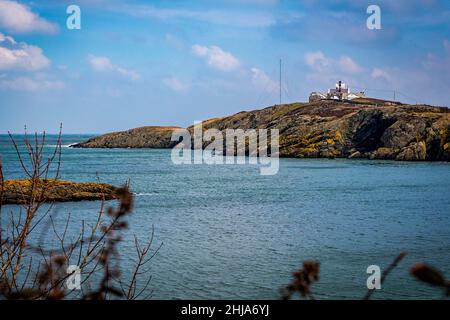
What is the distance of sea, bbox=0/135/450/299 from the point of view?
1997 centimetres

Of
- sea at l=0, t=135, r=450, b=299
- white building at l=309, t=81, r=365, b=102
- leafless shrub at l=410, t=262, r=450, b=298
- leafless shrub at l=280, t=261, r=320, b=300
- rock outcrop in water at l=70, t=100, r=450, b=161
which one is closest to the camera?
leafless shrub at l=410, t=262, r=450, b=298

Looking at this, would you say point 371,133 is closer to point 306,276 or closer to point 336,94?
point 336,94

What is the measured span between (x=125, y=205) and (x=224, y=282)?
56.3ft

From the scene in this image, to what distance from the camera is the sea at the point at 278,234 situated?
1997 centimetres

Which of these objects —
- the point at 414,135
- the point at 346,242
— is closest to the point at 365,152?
the point at 414,135

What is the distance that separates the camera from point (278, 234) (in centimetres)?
3073

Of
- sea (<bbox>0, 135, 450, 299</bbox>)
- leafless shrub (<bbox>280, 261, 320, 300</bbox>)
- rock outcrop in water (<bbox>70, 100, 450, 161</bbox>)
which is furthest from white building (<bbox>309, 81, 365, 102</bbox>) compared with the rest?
leafless shrub (<bbox>280, 261, 320, 300</bbox>)

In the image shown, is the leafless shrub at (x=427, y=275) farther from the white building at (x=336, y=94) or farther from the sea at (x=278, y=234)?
the white building at (x=336, y=94)

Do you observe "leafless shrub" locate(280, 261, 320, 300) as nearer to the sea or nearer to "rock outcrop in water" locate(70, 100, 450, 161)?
the sea

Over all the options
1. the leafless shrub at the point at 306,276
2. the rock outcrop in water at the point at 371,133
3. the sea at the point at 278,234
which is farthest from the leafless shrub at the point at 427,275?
the rock outcrop in water at the point at 371,133

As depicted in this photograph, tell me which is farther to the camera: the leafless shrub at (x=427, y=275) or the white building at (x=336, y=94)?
the white building at (x=336, y=94)
